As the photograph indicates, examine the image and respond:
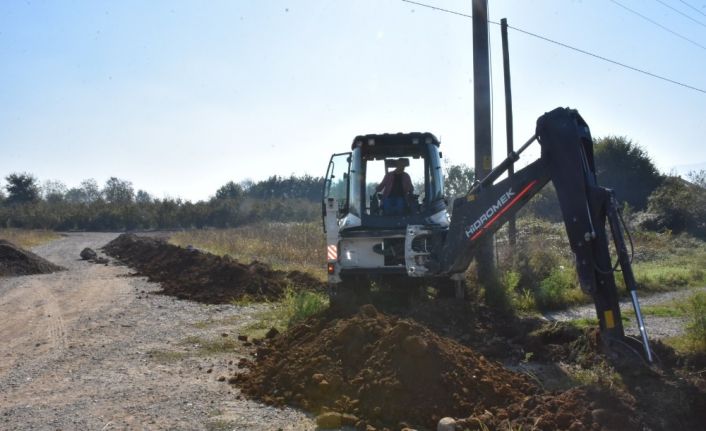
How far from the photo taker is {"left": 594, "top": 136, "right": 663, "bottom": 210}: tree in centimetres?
3725

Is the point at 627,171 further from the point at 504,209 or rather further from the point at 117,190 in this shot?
the point at 117,190

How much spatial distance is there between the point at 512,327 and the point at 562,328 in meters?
0.69

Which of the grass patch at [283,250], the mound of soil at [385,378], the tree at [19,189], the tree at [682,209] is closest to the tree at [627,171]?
the tree at [682,209]

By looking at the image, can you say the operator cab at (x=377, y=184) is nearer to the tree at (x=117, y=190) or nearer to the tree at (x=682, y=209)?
the tree at (x=682, y=209)

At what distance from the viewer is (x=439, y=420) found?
4910 mm

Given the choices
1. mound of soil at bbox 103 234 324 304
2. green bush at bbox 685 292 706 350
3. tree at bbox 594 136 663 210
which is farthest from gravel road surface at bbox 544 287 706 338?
tree at bbox 594 136 663 210

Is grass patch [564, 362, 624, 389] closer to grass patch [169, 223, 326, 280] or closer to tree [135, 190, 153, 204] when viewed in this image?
grass patch [169, 223, 326, 280]

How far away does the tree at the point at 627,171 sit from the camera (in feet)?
122

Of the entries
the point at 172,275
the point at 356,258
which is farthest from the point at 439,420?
the point at 172,275

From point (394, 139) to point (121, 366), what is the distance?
5.36 meters

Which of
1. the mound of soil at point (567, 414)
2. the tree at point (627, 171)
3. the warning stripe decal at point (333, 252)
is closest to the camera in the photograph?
the mound of soil at point (567, 414)

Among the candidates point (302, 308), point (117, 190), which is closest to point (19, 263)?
point (302, 308)

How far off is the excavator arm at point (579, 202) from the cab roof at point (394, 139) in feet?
8.11

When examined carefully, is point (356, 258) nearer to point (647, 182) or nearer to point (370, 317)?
point (370, 317)
